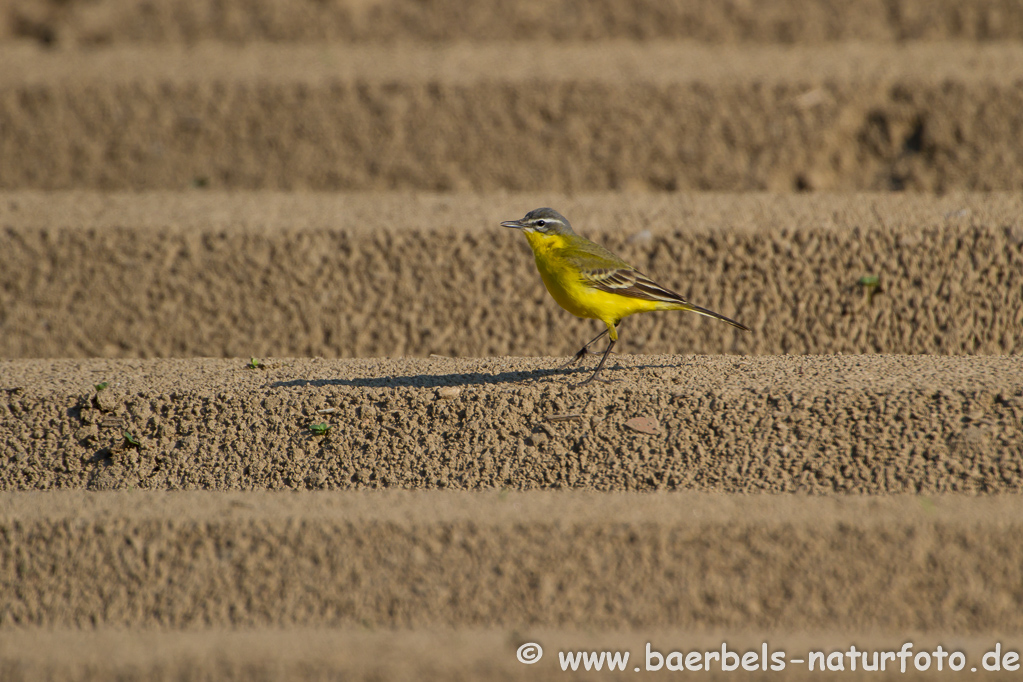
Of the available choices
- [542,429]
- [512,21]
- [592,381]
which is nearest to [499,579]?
[542,429]

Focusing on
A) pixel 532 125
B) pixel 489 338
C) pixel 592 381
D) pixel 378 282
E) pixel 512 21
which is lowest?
pixel 592 381

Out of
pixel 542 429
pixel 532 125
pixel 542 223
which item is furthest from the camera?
pixel 532 125

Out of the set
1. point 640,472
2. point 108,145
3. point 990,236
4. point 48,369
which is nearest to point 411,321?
point 48,369

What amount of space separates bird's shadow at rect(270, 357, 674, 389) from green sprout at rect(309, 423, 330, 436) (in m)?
0.22

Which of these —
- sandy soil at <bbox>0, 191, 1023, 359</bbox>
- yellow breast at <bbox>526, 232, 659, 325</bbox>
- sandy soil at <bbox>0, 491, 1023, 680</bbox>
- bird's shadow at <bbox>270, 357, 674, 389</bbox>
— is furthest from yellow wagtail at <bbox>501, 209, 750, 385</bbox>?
sandy soil at <bbox>0, 191, 1023, 359</bbox>

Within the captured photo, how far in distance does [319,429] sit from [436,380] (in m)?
0.58

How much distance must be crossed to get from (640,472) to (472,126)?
3.87 meters

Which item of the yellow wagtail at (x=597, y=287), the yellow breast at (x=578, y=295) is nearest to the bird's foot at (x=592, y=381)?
the yellow wagtail at (x=597, y=287)

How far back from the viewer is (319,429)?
4.01 meters

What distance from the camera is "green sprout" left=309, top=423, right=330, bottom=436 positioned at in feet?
13.2

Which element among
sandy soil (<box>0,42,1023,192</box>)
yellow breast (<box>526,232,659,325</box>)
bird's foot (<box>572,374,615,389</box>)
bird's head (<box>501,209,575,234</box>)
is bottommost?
bird's foot (<box>572,374,615,389</box>)

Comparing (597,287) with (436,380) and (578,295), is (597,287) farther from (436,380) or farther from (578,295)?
(436,380)

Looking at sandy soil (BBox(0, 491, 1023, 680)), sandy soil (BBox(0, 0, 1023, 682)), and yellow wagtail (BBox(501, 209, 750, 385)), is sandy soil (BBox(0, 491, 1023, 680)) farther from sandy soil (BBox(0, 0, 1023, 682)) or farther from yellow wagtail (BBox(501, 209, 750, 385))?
yellow wagtail (BBox(501, 209, 750, 385))

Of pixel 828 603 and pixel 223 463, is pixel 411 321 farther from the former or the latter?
pixel 828 603
